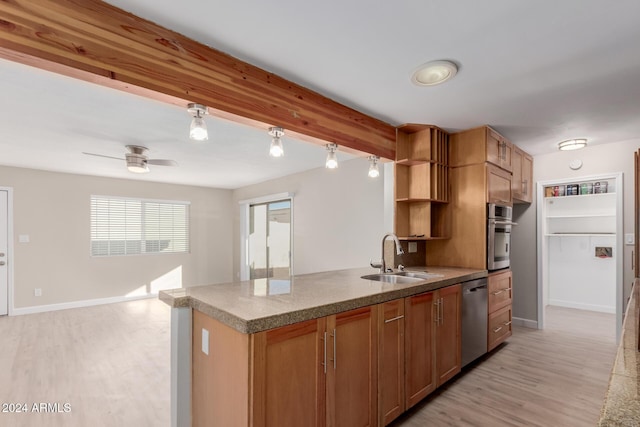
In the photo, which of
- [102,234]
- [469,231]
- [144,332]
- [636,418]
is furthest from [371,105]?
[102,234]

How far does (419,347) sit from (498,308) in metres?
1.62

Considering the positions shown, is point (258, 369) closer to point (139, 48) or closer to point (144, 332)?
point (139, 48)

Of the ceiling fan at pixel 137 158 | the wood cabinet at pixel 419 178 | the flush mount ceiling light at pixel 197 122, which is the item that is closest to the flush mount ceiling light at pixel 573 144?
the wood cabinet at pixel 419 178

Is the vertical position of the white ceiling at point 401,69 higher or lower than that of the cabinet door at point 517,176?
higher

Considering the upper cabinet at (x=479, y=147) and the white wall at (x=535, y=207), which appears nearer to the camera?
the upper cabinet at (x=479, y=147)

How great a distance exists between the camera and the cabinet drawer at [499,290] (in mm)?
3207

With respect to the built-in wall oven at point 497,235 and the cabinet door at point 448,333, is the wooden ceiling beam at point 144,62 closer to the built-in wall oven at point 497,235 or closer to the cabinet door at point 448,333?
the cabinet door at point 448,333

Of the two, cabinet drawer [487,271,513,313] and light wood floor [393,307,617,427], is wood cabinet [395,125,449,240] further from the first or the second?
light wood floor [393,307,617,427]

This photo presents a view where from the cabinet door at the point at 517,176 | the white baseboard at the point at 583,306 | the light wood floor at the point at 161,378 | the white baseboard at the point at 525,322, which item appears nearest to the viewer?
the light wood floor at the point at 161,378

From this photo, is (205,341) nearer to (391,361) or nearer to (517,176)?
(391,361)

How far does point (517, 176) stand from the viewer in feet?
12.6

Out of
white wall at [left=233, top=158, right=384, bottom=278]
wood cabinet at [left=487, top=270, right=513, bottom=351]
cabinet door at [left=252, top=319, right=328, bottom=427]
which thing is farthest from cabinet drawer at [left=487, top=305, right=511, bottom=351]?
cabinet door at [left=252, top=319, right=328, bottom=427]

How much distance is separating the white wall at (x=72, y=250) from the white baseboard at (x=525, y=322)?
19.7 feet

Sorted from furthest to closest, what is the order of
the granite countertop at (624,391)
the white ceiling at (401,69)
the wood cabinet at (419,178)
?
the wood cabinet at (419,178) < the white ceiling at (401,69) < the granite countertop at (624,391)
